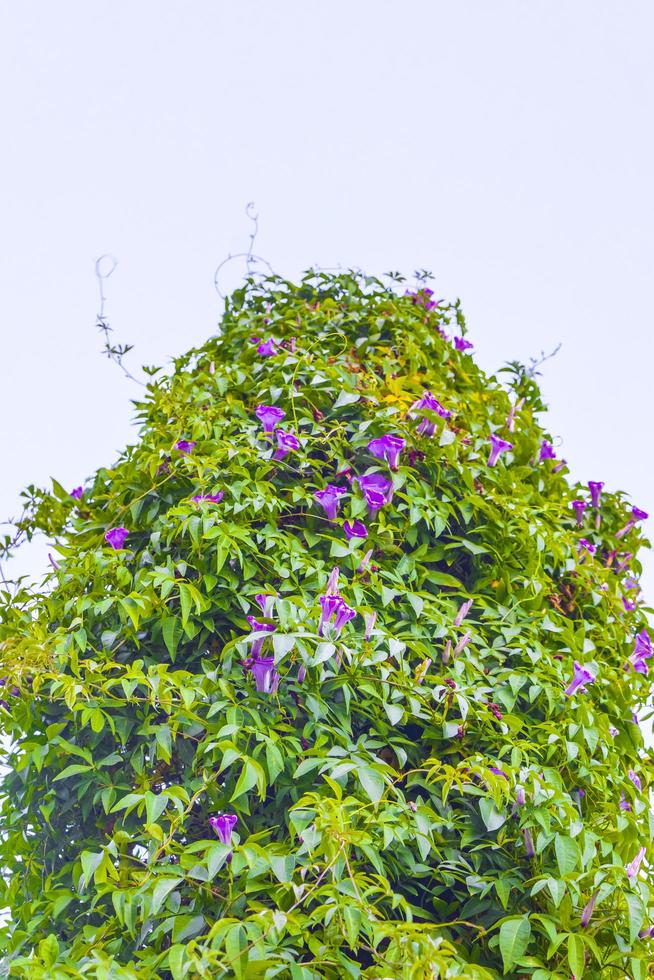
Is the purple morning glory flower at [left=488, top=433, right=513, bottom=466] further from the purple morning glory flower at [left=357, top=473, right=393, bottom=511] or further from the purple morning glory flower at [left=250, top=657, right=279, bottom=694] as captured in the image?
the purple morning glory flower at [left=250, top=657, right=279, bottom=694]

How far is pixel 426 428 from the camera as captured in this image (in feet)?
10.4

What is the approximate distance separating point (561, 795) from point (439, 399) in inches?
52.6

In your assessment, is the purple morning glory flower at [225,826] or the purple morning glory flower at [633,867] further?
the purple morning glory flower at [633,867]

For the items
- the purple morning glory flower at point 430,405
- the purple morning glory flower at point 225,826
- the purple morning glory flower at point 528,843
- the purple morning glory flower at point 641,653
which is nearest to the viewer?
the purple morning glory flower at point 225,826

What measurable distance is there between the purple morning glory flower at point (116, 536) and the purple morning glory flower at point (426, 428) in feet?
3.19

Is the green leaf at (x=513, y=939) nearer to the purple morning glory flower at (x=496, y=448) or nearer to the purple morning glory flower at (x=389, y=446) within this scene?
the purple morning glory flower at (x=389, y=446)

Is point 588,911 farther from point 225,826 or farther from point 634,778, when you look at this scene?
point 225,826

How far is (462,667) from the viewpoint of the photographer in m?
2.79

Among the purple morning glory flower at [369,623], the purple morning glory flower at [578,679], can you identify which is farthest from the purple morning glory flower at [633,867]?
the purple morning glory flower at [369,623]

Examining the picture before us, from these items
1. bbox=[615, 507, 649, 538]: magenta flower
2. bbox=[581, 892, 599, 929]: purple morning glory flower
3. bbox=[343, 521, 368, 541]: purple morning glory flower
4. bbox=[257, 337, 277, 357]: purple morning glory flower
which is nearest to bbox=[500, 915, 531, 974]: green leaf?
bbox=[581, 892, 599, 929]: purple morning glory flower

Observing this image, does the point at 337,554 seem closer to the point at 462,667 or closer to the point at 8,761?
the point at 462,667

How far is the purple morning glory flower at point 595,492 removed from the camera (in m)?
3.85

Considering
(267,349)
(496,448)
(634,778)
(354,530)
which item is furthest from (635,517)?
(267,349)

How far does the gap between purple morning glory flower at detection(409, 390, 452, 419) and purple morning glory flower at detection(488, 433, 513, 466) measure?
0.69 feet
